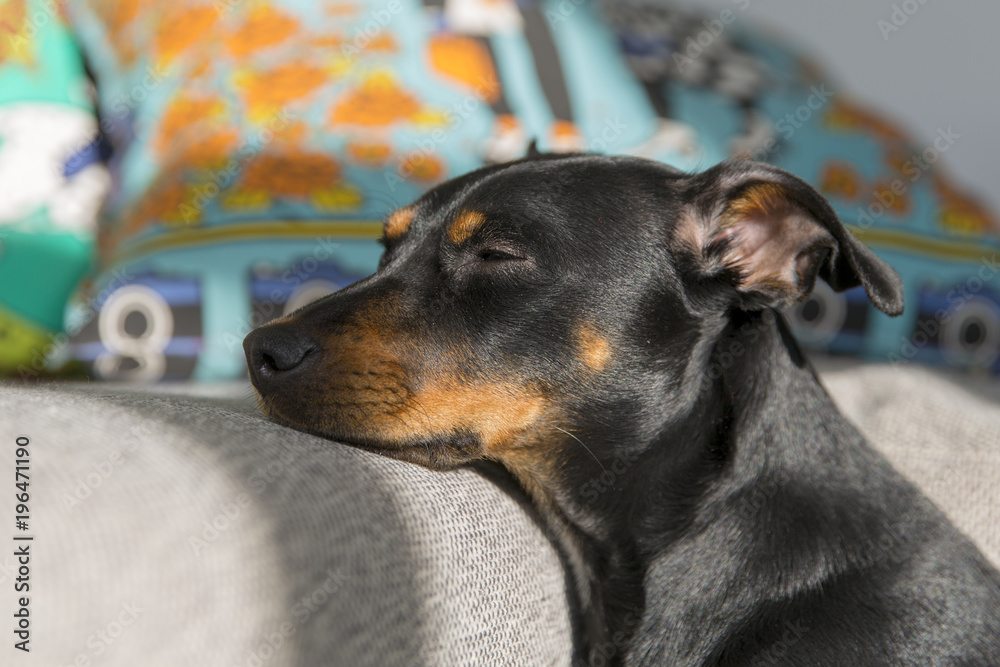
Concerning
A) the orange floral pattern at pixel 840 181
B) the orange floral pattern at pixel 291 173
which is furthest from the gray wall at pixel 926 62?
the orange floral pattern at pixel 291 173

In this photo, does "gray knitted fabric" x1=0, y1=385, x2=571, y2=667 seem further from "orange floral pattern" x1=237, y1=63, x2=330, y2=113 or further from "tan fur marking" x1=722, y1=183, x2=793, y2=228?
"orange floral pattern" x1=237, y1=63, x2=330, y2=113

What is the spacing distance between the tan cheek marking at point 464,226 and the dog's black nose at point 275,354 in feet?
1.44

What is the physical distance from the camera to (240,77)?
3.53 metres

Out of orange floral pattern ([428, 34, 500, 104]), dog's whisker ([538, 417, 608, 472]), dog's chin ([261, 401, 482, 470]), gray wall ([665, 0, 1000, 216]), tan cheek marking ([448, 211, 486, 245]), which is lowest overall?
gray wall ([665, 0, 1000, 216])

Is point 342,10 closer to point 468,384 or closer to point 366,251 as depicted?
point 366,251

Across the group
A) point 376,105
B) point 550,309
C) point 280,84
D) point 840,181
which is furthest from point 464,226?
point 840,181

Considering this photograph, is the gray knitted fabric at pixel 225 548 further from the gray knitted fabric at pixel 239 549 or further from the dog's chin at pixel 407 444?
the dog's chin at pixel 407 444

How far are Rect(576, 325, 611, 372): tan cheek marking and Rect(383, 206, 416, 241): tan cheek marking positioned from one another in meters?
0.58

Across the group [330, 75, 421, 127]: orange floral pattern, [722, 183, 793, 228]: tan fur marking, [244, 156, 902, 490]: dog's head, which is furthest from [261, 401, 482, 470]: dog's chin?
[330, 75, 421, 127]: orange floral pattern

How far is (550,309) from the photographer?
5.92 feet

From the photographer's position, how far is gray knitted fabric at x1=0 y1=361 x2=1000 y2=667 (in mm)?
1026

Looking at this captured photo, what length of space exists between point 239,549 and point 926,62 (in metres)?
5.89

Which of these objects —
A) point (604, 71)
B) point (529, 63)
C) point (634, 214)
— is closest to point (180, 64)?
point (529, 63)

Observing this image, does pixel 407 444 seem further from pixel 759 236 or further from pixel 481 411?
pixel 759 236
